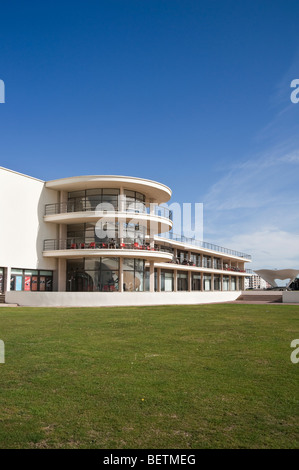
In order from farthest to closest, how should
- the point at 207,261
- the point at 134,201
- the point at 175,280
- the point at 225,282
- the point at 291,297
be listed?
the point at 225,282
the point at 207,261
the point at 175,280
the point at 291,297
the point at 134,201

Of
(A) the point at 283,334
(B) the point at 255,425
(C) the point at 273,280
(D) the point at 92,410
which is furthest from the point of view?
(C) the point at 273,280

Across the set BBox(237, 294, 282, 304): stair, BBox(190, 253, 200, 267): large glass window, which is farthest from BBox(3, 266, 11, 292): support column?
BBox(190, 253, 200, 267): large glass window

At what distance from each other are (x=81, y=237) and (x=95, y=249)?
3.39 meters

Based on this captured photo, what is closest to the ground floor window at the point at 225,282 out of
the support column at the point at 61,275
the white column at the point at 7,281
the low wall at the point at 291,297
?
the low wall at the point at 291,297

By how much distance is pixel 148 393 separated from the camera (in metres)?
5.92

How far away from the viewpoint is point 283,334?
11945mm

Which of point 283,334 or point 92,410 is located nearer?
point 92,410

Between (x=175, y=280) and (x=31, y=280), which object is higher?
(x=31, y=280)

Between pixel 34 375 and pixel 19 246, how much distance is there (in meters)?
24.9

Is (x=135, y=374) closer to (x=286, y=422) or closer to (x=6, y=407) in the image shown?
(x=6, y=407)

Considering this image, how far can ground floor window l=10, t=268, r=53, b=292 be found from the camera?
99.4ft

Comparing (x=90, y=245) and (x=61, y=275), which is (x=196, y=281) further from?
(x=90, y=245)

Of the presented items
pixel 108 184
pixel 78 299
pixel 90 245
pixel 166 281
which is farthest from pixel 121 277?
pixel 166 281
